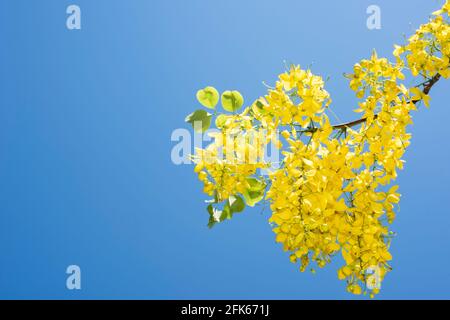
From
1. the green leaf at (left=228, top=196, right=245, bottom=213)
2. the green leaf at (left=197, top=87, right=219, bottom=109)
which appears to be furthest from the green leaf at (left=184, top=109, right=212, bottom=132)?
the green leaf at (left=228, top=196, right=245, bottom=213)

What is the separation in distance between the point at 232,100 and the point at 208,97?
0.25 ft

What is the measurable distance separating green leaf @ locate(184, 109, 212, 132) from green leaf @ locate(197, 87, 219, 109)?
0.10ft

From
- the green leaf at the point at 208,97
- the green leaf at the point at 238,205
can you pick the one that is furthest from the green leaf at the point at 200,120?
the green leaf at the point at 238,205

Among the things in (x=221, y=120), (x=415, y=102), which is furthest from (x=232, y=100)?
(x=415, y=102)

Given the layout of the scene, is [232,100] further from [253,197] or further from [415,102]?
[415,102]

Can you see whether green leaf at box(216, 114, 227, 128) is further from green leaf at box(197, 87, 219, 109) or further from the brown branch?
the brown branch

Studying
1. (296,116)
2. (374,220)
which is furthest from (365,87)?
(374,220)

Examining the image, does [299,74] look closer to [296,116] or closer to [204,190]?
[296,116]

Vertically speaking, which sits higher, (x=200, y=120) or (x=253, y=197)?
(x=200, y=120)

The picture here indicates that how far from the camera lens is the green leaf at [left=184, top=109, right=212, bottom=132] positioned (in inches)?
65.1

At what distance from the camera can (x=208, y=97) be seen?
166 centimetres

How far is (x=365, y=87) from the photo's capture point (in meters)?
1.79

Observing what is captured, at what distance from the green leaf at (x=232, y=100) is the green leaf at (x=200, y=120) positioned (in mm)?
63

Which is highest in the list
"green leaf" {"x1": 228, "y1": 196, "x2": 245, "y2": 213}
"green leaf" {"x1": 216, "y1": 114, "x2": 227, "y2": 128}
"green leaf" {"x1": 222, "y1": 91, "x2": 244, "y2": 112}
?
"green leaf" {"x1": 222, "y1": 91, "x2": 244, "y2": 112}
